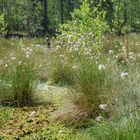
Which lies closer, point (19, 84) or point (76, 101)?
point (76, 101)

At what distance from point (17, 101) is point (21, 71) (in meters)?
0.52

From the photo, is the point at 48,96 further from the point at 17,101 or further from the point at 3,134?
the point at 3,134

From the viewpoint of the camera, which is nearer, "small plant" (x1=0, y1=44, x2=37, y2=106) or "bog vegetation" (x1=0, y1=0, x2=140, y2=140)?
"bog vegetation" (x1=0, y1=0, x2=140, y2=140)

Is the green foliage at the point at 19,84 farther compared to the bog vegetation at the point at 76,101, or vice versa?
the green foliage at the point at 19,84

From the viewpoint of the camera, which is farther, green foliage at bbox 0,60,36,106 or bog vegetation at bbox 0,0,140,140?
green foliage at bbox 0,60,36,106

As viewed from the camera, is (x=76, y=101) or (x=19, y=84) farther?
(x=19, y=84)

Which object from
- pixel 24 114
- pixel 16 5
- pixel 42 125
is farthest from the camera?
pixel 16 5

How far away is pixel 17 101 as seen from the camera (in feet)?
24.5

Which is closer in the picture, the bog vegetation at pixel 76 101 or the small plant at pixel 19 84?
the bog vegetation at pixel 76 101

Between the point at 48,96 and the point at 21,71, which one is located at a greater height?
the point at 21,71

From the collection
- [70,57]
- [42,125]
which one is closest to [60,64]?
[70,57]

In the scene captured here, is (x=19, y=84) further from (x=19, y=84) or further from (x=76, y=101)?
(x=76, y=101)

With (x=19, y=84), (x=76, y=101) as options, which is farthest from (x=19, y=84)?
(x=76, y=101)

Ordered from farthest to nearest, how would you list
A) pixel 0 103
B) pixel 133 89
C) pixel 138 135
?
pixel 0 103 < pixel 133 89 < pixel 138 135
